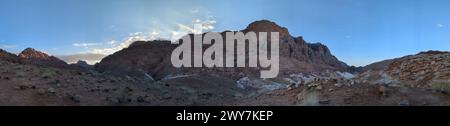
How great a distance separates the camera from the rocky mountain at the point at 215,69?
72500 mm

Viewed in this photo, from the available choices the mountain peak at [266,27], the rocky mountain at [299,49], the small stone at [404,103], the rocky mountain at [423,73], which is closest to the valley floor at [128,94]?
the small stone at [404,103]

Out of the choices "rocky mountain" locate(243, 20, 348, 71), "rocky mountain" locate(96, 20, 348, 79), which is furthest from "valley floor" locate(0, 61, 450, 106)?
"rocky mountain" locate(243, 20, 348, 71)

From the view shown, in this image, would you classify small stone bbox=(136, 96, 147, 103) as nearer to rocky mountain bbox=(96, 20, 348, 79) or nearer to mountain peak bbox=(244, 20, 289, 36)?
rocky mountain bbox=(96, 20, 348, 79)

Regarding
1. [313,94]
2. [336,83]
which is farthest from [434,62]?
[313,94]

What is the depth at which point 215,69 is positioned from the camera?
2817 inches

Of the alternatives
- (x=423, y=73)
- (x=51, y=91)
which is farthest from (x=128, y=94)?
(x=423, y=73)

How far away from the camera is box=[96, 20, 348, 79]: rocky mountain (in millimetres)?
72500

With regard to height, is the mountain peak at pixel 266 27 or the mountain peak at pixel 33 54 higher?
the mountain peak at pixel 266 27

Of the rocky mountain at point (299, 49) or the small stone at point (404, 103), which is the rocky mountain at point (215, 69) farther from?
the small stone at point (404, 103)

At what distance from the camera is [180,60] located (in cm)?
8200

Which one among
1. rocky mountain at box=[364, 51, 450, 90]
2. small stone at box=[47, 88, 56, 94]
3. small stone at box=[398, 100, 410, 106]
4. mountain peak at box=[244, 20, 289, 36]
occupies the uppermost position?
mountain peak at box=[244, 20, 289, 36]

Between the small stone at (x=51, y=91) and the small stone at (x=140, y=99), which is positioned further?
the small stone at (x=140, y=99)
